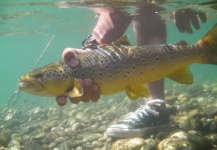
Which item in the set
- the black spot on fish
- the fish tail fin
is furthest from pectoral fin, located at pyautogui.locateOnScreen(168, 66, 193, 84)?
the black spot on fish

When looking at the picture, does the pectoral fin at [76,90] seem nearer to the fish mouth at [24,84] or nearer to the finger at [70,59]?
the finger at [70,59]

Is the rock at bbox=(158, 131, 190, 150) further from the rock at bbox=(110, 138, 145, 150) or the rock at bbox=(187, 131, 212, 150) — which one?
the rock at bbox=(110, 138, 145, 150)

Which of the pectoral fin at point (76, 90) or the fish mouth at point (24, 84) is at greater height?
the fish mouth at point (24, 84)

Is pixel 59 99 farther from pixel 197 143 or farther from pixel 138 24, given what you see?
pixel 138 24

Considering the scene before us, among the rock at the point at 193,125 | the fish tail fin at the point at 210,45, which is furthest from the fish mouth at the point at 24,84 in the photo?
the rock at the point at 193,125

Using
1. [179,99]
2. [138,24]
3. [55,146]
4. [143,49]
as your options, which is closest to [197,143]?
[143,49]

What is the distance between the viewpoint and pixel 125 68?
386 centimetres

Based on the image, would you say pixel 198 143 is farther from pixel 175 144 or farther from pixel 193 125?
pixel 193 125

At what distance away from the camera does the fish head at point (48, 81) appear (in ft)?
10.9

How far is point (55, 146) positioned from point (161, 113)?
115 inches

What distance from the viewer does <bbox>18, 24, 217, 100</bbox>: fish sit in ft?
11.3

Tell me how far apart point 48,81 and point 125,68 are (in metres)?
1.18

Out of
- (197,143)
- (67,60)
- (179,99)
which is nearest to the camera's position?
(67,60)

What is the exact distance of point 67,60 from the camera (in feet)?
12.1
